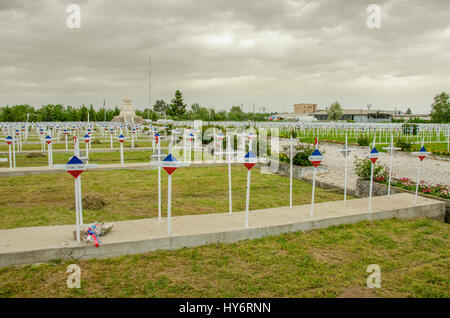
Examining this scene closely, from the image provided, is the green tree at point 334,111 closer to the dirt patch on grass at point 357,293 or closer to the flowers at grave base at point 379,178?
the flowers at grave base at point 379,178


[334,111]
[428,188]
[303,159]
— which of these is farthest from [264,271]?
[334,111]

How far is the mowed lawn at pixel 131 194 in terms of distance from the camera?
6.90 meters

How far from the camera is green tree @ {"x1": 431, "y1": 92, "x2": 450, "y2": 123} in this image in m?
70.4

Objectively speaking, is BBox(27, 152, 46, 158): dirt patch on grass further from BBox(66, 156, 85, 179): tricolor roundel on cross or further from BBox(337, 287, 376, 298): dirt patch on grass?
BBox(337, 287, 376, 298): dirt patch on grass

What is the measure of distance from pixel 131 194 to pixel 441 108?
8270 centimetres

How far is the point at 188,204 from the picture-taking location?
793cm

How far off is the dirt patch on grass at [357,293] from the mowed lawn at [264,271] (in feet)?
0.04

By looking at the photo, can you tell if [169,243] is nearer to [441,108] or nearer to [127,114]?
[127,114]

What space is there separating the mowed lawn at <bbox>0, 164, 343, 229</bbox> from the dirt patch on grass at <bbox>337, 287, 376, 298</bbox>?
3.81 m

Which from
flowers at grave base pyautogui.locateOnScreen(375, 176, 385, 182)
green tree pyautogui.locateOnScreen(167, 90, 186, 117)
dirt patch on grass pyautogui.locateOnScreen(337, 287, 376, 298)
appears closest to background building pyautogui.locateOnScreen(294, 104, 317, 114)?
green tree pyautogui.locateOnScreen(167, 90, 186, 117)

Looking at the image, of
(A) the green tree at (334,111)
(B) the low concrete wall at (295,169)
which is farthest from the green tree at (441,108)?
(B) the low concrete wall at (295,169)
